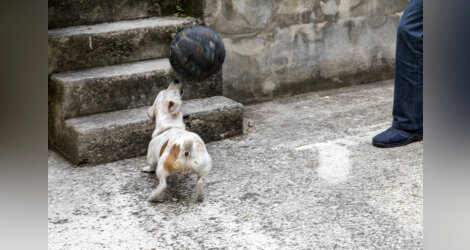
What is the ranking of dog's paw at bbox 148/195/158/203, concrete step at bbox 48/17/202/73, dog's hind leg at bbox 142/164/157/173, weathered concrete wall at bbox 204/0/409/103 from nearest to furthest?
dog's paw at bbox 148/195/158/203 < dog's hind leg at bbox 142/164/157/173 < concrete step at bbox 48/17/202/73 < weathered concrete wall at bbox 204/0/409/103

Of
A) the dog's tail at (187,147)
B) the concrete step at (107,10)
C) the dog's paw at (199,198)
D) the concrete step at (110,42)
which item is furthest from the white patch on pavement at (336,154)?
the concrete step at (107,10)

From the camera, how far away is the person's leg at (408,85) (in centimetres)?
352

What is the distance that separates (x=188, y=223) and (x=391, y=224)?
36.7 inches

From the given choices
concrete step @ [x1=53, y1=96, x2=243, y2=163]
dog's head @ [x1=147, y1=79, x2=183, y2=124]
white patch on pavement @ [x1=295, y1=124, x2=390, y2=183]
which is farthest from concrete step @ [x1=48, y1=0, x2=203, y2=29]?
white patch on pavement @ [x1=295, y1=124, x2=390, y2=183]

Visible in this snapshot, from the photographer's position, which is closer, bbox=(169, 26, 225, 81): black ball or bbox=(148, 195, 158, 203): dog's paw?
bbox=(148, 195, 158, 203): dog's paw

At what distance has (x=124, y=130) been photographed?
3.51 m

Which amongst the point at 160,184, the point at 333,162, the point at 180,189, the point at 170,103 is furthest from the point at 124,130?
the point at 333,162

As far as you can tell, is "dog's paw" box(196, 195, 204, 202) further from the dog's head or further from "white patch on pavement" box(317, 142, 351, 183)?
"white patch on pavement" box(317, 142, 351, 183)

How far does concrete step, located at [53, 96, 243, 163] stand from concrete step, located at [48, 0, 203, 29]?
0.77 meters

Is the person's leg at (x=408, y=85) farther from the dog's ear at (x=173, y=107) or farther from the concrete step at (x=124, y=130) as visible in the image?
the dog's ear at (x=173, y=107)

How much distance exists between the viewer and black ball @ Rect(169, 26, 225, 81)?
10.2 ft

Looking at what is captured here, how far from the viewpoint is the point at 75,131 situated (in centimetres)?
343
